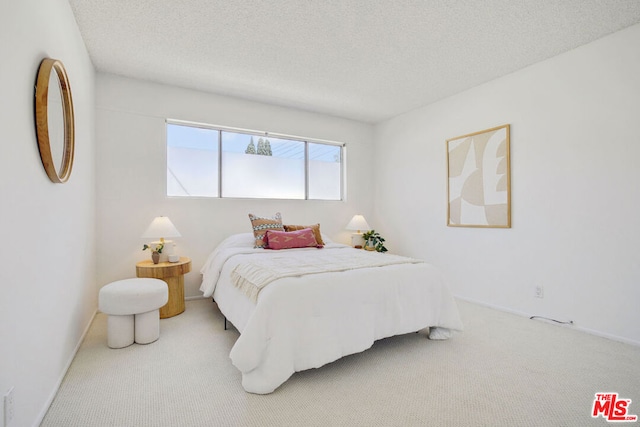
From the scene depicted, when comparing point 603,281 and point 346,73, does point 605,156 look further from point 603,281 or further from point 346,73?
point 346,73

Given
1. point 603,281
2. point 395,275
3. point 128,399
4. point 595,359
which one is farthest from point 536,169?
point 128,399

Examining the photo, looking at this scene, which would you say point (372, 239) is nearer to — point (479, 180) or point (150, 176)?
point (479, 180)

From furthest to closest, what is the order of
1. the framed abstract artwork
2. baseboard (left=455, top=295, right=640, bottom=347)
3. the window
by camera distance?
the window → the framed abstract artwork → baseboard (left=455, top=295, right=640, bottom=347)

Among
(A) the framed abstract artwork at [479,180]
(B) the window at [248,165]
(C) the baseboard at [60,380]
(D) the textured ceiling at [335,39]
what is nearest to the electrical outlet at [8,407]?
(C) the baseboard at [60,380]

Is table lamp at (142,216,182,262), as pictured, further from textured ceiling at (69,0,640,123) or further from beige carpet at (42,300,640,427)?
textured ceiling at (69,0,640,123)

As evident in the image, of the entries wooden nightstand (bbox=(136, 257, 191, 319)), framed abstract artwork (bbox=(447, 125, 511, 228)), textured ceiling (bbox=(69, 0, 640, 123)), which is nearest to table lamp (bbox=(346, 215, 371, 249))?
framed abstract artwork (bbox=(447, 125, 511, 228))

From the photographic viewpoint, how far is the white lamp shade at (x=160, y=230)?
126 inches

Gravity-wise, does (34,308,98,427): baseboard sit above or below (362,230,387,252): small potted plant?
below

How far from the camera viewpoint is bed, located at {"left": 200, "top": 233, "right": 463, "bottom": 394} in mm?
1853

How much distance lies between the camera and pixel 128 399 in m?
1.75

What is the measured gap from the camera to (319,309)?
6.63ft

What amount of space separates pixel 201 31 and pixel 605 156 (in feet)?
12.1

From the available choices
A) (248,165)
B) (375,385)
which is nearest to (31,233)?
(375,385)

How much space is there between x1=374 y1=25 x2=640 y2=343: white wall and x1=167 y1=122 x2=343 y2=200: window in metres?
1.79
